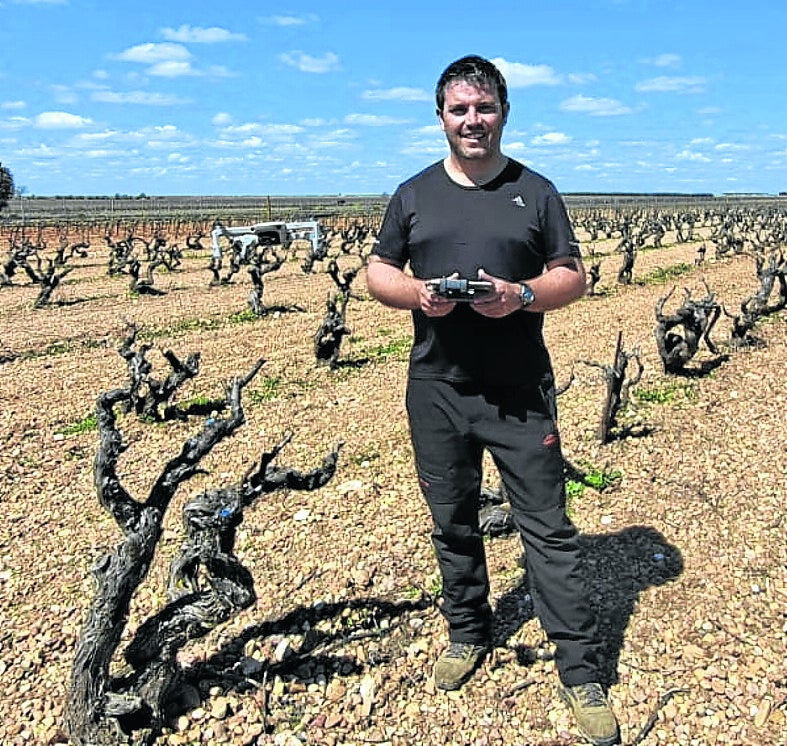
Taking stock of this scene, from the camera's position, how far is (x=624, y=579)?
4.84 metres

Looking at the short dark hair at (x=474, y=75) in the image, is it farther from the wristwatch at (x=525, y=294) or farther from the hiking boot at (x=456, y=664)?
the hiking boot at (x=456, y=664)

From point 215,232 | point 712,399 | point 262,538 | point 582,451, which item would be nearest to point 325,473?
point 262,538

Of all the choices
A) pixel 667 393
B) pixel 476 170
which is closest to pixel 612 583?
pixel 476 170

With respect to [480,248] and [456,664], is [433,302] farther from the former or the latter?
[456,664]

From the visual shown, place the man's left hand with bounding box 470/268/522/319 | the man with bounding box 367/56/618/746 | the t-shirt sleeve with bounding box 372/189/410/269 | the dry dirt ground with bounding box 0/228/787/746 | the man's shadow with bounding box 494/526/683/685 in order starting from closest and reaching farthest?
1. the man's left hand with bounding box 470/268/522/319
2. the man with bounding box 367/56/618/746
3. the t-shirt sleeve with bounding box 372/189/410/269
4. the dry dirt ground with bounding box 0/228/787/746
5. the man's shadow with bounding box 494/526/683/685

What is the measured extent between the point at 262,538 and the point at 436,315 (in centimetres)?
336

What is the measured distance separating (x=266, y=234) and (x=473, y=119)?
2912 centimetres

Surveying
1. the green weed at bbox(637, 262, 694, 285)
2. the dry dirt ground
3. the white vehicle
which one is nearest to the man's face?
the dry dirt ground

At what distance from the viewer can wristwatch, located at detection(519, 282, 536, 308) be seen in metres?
2.95

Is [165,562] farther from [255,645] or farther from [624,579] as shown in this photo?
[624,579]

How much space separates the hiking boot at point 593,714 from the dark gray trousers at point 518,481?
5 centimetres

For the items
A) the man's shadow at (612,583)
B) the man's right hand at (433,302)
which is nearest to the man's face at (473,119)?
the man's right hand at (433,302)

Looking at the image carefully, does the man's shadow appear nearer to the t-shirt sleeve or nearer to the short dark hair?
the t-shirt sleeve

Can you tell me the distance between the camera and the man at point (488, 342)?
3.08m
